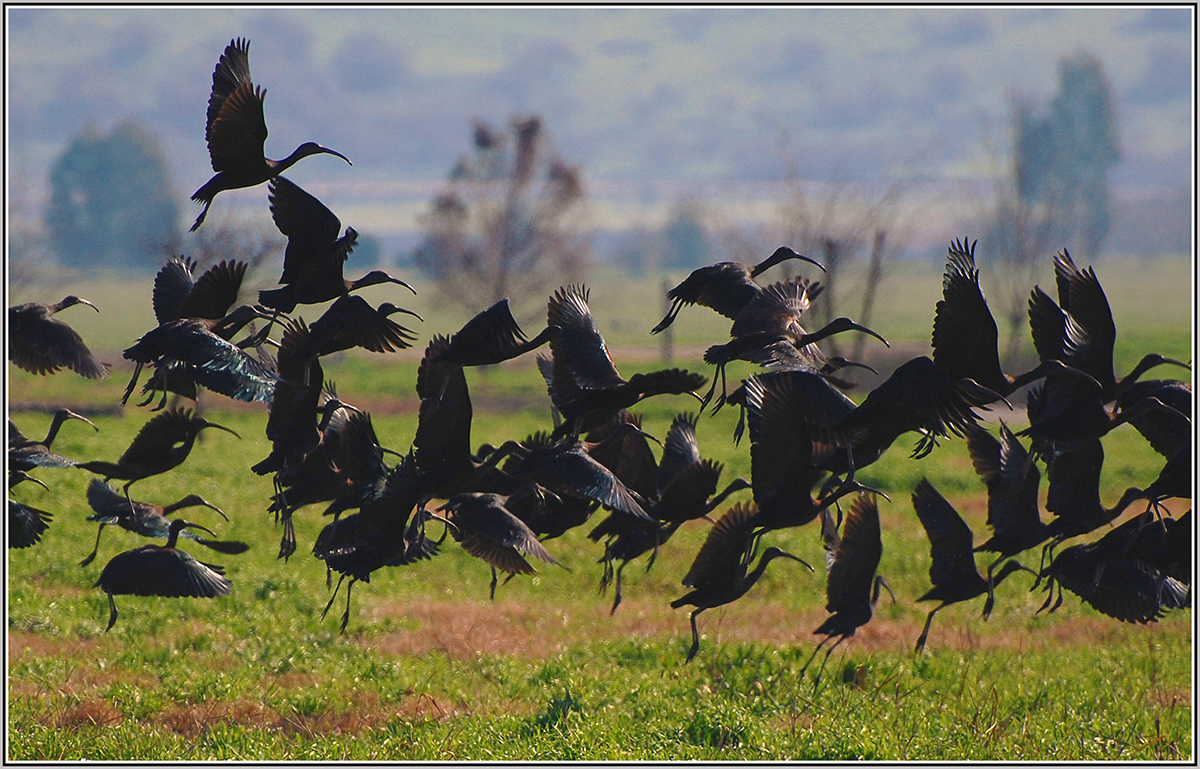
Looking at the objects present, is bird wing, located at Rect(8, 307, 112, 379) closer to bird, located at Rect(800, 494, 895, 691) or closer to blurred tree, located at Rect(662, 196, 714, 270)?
bird, located at Rect(800, 494, 895, 691)

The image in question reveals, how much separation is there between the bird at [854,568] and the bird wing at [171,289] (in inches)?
84.8

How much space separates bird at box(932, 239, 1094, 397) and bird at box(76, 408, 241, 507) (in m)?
2.14

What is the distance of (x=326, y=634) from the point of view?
22.6 feet

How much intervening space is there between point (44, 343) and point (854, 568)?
2723 mm

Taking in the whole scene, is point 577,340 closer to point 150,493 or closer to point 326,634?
point 326,634

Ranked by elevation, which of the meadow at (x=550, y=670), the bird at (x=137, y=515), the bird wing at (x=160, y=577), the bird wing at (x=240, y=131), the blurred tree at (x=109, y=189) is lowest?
the meadow at (x=550, y=670)

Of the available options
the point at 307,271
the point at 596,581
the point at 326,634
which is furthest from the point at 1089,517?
the point at 596,581

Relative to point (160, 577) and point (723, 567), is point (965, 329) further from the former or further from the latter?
point (160, 577)

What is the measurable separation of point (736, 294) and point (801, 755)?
2242 mm

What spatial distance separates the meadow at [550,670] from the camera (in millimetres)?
4602

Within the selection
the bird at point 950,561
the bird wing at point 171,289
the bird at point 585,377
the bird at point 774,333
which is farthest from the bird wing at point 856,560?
the bird wing at point 171,289

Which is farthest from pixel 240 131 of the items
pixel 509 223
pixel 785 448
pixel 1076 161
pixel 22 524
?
pixel 1076 161

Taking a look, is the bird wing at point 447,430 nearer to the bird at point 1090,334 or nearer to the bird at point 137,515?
the bird at point 137,515

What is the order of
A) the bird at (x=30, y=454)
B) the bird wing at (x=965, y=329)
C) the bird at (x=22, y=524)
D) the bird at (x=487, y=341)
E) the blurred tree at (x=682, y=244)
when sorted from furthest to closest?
the blurred tree at (x=682, y=244) < the bird at (x=22, y=524) < the bird at (x=30, y=454) < the bird at (x=487, y=341) < the bird wing at (x=965, y=329)
